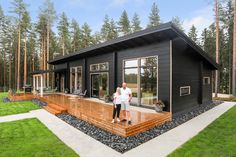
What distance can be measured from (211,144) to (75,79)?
490 inches

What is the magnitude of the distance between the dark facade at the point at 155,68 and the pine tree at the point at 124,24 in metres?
15.8

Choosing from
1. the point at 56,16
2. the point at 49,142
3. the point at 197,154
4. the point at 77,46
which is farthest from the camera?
the point at 77,46

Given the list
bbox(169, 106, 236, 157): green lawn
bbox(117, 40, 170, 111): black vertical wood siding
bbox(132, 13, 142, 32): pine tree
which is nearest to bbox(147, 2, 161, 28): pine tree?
bbox(132, 13, 142, 32): pine tree

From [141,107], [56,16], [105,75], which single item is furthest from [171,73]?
[56,16]

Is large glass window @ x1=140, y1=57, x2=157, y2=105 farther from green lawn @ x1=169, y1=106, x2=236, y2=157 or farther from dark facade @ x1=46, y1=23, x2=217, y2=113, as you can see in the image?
green lawn @ x1=169, y1=106, x2=236, y2=157

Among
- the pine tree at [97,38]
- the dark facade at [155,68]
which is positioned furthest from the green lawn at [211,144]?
the pine tree at [97,38]

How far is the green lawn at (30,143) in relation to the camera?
3671mm

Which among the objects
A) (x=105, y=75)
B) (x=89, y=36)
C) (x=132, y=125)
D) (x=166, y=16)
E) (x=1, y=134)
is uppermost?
(x=166, y=16)

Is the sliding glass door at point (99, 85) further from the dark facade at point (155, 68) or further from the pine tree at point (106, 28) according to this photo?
the pine tree at point (106, 28)

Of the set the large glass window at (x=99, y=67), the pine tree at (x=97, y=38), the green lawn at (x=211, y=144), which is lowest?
the green lawn at (x=211, y=144)

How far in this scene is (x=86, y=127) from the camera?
5746 mm

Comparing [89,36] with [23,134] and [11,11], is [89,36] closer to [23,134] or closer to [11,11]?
[11,11]

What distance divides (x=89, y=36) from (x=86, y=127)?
24211 millimetres

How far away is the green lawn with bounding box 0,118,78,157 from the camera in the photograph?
145 inches
